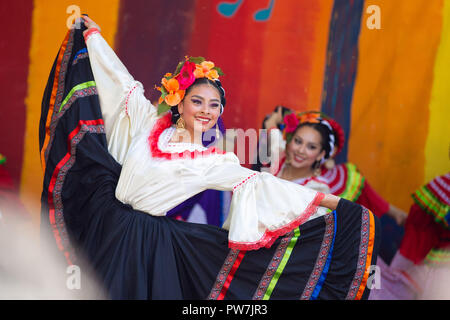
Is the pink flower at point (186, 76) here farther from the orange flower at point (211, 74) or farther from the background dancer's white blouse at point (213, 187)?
the background dancer's white blouse at point (213, 187)

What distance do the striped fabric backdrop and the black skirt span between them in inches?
57.2

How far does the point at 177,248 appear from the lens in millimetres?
2654

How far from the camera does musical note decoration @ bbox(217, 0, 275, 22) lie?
449cm

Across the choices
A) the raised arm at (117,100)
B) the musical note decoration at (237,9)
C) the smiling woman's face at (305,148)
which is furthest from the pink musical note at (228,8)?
the raised arm at (117,100)

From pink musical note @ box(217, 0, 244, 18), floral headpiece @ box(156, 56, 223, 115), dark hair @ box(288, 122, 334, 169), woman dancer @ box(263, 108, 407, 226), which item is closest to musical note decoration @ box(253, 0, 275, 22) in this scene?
pink musical note @ box(217, 0, 244, 18)

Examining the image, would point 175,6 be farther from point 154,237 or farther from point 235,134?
point 154,237

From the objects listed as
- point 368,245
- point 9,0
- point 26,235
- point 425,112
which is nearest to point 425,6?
point 425,112

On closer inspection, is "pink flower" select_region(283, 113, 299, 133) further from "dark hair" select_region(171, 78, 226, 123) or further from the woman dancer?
"dark hair" select_region(171, 78, 226, 123)

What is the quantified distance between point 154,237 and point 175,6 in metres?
2.30

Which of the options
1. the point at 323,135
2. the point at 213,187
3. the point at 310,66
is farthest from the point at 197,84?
the point at 310,66


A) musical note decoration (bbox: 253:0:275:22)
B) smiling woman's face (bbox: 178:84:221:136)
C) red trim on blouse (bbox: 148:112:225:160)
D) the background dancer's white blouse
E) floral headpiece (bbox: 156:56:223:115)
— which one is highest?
musical note decoration (bbox: 253:0:275:22)

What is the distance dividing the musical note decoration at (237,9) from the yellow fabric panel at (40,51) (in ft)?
2.76

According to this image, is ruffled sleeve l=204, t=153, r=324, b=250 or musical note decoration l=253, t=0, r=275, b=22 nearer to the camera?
ruffled sleeve l=204, t=153, r=324, b=250

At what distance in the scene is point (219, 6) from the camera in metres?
4.47
